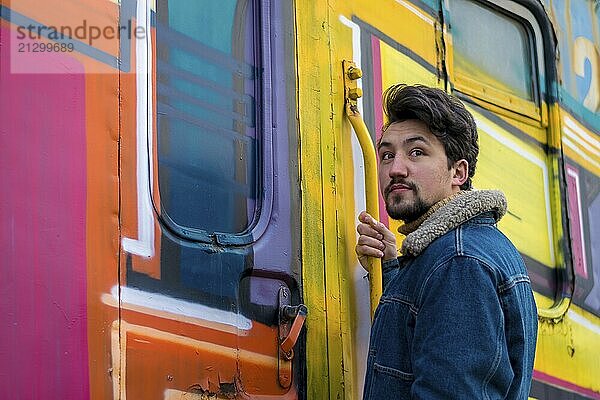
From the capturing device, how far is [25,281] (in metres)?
1.86

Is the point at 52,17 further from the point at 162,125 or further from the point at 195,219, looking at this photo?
the point at 195,219

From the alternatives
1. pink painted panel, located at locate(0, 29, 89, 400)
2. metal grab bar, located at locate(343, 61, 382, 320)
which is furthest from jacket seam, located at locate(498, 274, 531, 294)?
pink painted panel, located at locate(0, 29, 89, 400)

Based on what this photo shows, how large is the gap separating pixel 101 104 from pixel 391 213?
64 centimetres

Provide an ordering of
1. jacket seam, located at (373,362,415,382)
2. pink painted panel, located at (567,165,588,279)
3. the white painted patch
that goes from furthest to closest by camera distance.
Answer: pink painted panel, located at (567,165,588,279), the white painted patch, jacket seam, located at (373,362,415,382)

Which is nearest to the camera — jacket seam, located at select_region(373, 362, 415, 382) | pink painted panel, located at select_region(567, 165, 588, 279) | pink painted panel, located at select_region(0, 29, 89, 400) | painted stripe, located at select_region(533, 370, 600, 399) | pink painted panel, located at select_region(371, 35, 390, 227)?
pink painted panel, located at select_region(0, 29, 89, 400)

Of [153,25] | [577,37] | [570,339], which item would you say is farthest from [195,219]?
[577,37]

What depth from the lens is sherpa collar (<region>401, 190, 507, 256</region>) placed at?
213 centimetres

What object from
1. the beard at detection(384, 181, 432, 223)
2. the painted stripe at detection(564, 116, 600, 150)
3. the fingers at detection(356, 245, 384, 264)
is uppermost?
the painted stripe at detection(564, 116, 600, 150)

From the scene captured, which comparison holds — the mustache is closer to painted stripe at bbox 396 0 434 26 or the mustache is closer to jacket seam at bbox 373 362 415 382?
jacket seam at bbox 373 362 415 382

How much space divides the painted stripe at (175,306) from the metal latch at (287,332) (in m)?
0.10

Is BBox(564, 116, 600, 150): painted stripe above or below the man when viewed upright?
above

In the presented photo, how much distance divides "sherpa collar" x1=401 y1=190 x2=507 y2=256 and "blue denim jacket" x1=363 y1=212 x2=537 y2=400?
0.01m

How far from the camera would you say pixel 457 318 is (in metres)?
1.95

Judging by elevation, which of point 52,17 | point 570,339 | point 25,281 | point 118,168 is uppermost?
point 52,17
